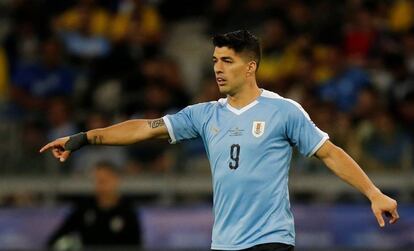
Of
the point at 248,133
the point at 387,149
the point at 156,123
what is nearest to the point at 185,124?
the point at 156,123

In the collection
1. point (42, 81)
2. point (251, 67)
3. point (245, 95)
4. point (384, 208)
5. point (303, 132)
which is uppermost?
point (251, 67)

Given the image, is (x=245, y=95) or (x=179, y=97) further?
(x=179, y=97)

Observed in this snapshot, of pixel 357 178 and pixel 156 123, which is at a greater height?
pixel 156 123

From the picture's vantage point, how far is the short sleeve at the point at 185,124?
769 cm

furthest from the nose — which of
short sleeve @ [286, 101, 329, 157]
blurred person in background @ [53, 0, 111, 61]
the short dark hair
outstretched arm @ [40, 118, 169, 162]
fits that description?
blurred person in background @ [53, 0, 111, 61]

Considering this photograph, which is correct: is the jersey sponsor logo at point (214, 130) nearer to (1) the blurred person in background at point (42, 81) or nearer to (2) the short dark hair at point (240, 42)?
(2) the short dark hair at point (240, 42)

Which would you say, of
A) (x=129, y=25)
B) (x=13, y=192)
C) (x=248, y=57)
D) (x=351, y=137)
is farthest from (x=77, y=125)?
(x=248, y=57)

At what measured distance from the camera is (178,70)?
596 inches

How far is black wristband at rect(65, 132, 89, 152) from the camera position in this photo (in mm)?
7648

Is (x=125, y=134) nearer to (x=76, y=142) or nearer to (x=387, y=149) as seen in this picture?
(x=76, y=142)

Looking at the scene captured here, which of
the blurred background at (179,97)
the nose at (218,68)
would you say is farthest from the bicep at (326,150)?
the blurred background at (179,97)

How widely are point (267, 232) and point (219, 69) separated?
39.8 inches

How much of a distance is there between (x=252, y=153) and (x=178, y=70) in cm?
787

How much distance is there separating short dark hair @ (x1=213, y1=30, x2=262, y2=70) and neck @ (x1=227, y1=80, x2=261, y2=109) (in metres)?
0.16
